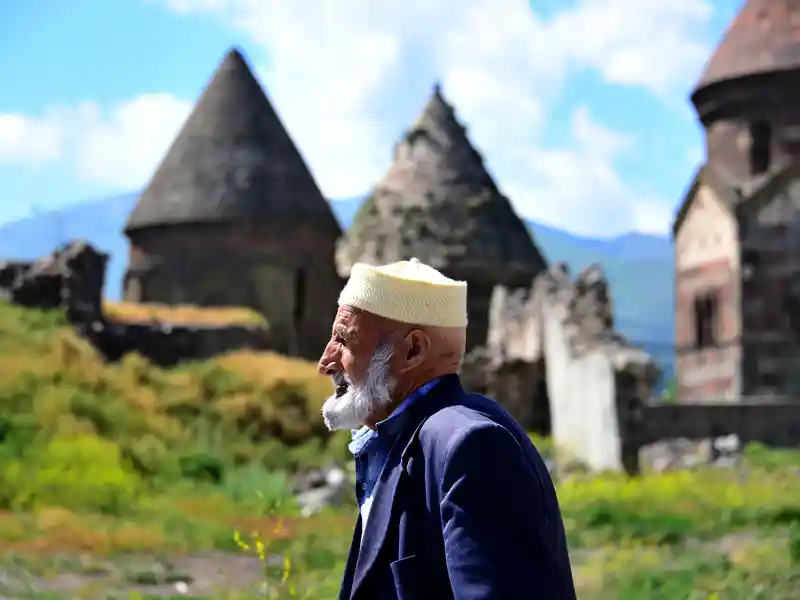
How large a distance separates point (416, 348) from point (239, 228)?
27575 mm

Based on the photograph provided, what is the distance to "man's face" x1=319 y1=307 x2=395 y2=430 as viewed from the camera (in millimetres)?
3088

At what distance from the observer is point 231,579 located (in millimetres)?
8461

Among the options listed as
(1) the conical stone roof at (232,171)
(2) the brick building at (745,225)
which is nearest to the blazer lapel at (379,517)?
(2) the brick building at (745,225)

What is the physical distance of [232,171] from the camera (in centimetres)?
3062

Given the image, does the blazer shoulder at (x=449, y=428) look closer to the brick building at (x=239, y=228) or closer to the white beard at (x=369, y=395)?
the white beard at (x=369, y=395)

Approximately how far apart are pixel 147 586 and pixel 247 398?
9.87 m

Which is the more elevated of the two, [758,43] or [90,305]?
[758,43]

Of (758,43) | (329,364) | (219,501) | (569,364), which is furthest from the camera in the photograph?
(758,43)

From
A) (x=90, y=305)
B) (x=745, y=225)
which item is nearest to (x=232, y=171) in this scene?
(x=90, y=305)

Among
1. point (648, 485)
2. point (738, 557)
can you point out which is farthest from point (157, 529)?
point (648, 485)

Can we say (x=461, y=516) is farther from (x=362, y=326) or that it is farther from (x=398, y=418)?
(x=362, y=326)

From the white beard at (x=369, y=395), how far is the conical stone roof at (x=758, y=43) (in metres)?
26.5

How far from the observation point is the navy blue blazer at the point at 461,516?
2.67 m

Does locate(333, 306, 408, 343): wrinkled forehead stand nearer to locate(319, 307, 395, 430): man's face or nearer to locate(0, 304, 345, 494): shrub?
locate(319, 307, 395, 430): man's face
